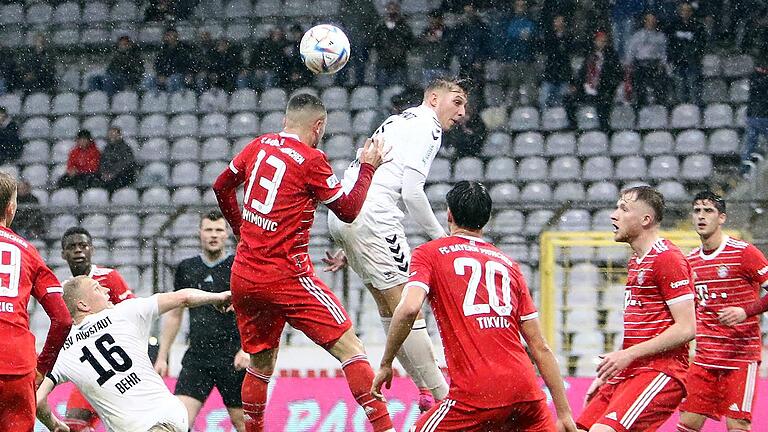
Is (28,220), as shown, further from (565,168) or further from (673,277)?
(673,277)

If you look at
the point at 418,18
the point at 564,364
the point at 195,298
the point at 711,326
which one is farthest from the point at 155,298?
the point at 418,18

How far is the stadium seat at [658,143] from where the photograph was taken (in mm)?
14969

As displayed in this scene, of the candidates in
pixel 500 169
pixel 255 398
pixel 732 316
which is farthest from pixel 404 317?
pixel 500 169

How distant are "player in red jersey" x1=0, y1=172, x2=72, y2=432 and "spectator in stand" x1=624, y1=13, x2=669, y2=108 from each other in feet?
35.7

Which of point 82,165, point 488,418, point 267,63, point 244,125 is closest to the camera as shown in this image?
point 488,418

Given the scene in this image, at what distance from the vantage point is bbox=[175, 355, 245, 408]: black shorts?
27.5 feet

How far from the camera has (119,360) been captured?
6.43 meters

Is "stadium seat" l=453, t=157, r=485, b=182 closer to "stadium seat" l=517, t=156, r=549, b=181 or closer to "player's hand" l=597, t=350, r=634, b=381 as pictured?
"stadium seat" l=517, t=156, r=549, b=181

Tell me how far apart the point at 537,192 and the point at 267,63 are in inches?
176

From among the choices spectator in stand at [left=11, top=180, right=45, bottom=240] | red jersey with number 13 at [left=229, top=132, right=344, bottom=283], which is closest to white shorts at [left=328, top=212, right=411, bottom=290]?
red jersey with number 13 at [left=229, top=132, right=344, bottom=283]

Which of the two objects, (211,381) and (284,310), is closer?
(284,310)

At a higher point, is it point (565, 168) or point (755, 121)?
point (755, 121)

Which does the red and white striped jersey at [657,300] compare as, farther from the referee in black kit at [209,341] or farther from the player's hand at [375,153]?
the referee in black kit at [209,341]

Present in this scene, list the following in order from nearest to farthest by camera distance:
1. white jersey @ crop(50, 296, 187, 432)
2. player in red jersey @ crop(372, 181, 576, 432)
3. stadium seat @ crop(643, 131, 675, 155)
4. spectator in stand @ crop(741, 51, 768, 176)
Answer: player in red jersey @ crop(372, 181, 576, 432)
white jersey @ crop(50, 296, 187, 432)
spectator in stand @ crop(741, 51, 768, 176)
stadium seat @ crop(643, 131, 675, 155)
